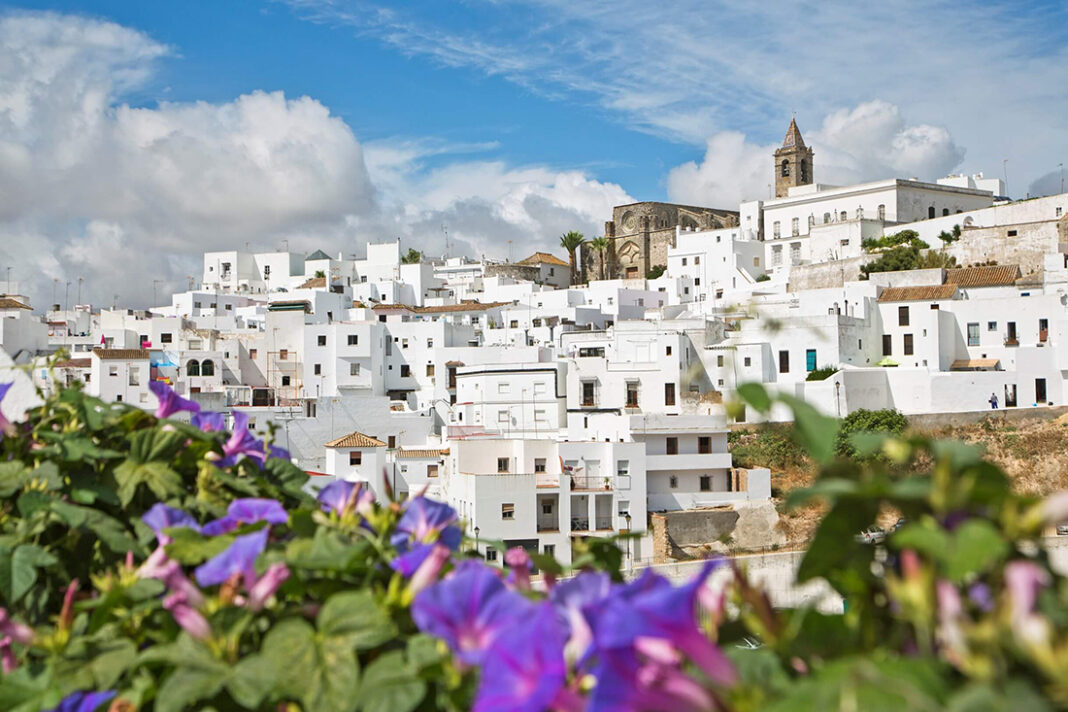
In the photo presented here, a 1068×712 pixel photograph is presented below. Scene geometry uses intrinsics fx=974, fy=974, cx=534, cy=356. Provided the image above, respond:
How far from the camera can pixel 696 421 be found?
29.4 meters

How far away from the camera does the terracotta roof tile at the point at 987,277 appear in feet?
123

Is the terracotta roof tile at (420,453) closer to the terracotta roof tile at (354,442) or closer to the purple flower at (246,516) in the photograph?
the terracotta roof tile at (354,442)

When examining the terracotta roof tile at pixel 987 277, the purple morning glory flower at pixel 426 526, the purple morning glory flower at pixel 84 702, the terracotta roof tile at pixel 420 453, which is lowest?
the terracotta roof tile at pixel 420 453

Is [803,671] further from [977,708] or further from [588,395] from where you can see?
[588,395]

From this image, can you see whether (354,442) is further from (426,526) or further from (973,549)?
(973,549)

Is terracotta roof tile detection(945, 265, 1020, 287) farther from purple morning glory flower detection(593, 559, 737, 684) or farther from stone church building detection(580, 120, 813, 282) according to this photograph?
purple morning glory flower detection(593, 559, 737, 684)

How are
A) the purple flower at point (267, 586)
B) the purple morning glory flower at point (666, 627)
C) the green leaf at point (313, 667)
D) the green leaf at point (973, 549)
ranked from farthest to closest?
1. the purple flower at point (267, 586)
2. the green leaf at point (313, 667)
3. the purple morning glory flower at point (666, 627)
4. the green leaf at point (973, 549)

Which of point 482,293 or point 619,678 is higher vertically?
point 482,293

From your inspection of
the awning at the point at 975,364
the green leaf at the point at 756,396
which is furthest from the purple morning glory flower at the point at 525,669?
the awning at the point at 975,364

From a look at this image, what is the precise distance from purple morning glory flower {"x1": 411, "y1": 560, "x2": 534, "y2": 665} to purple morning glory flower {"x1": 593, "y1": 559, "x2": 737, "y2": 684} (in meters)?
0.20

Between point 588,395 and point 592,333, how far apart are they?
642 cm

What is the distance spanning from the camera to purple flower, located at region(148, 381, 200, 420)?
2.88 meters

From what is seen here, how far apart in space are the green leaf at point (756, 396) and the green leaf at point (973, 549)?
1.29ft

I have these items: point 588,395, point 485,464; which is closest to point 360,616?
point 485,464
